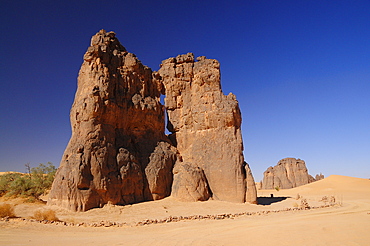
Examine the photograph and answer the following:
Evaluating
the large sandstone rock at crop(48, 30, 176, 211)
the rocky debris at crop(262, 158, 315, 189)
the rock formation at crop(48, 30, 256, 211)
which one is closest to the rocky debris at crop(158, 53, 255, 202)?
the rock formation at crop(48, 30, 256, 211)

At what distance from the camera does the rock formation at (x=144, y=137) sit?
16969 mm

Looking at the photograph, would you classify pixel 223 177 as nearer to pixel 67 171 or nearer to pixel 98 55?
pixel 67 171

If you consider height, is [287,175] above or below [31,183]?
above

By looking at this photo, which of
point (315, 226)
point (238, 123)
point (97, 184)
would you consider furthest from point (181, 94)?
point (315, 226)

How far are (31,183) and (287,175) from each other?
63.4 meters

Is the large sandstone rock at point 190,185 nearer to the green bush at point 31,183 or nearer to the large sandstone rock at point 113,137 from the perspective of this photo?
the large sandstone rock at point 113,137

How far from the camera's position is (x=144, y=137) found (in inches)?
879

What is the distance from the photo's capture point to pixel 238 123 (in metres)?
22.8

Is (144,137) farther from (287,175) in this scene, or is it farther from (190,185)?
(287,175)

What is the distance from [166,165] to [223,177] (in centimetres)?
472

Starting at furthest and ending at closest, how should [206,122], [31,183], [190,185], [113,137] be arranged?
[206,122] → [31,183] → [190,185] → [113,137]

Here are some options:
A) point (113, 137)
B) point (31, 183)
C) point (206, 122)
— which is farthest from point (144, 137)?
point (31, 183)

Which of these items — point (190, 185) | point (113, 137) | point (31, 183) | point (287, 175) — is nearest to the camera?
point (113, 137)

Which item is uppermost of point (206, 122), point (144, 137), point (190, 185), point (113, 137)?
point (206, 122)
